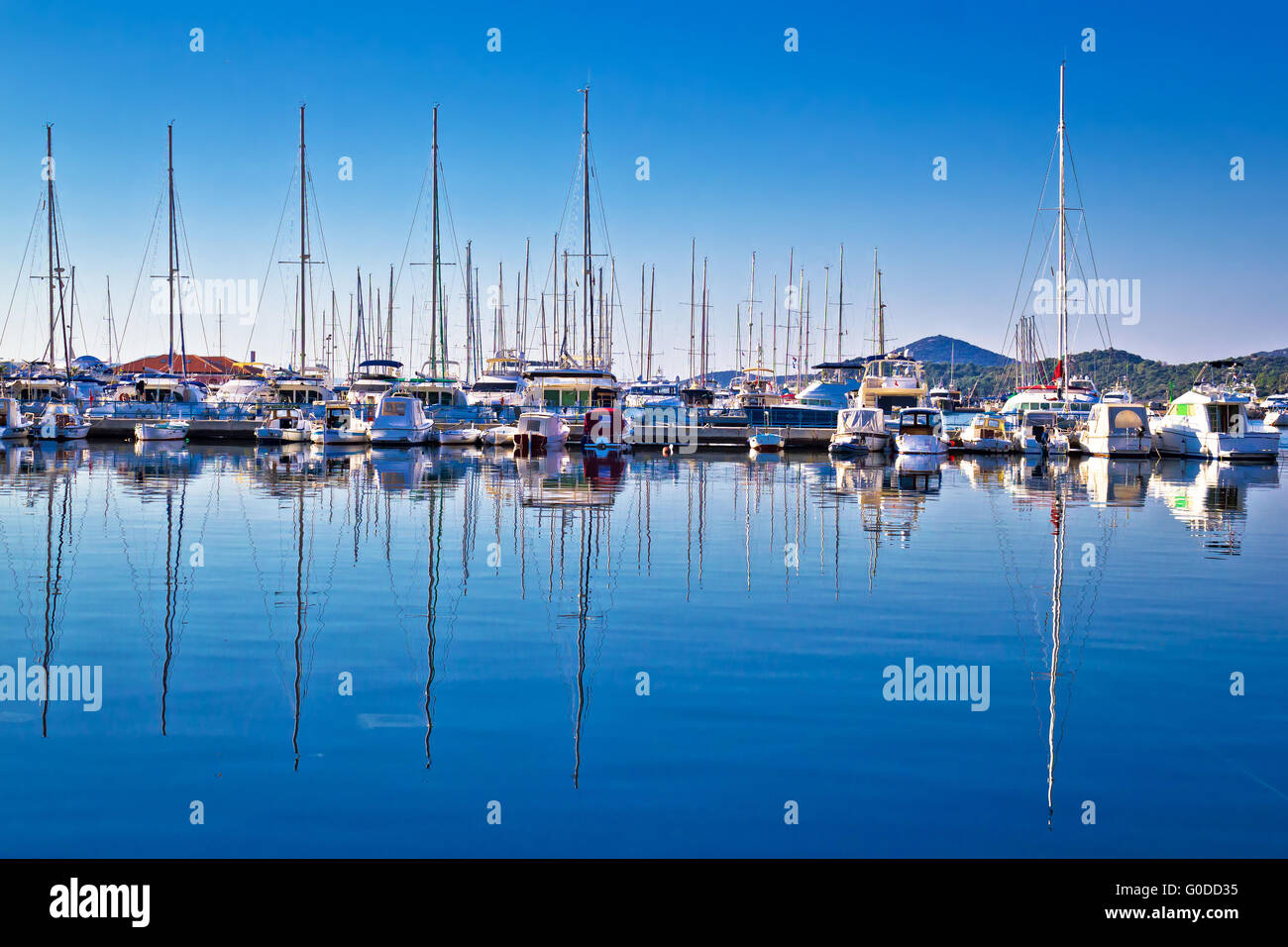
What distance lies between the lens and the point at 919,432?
5612cm

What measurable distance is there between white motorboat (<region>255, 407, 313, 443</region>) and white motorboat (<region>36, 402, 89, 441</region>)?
9.17m

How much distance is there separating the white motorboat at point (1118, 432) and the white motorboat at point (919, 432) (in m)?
8.90

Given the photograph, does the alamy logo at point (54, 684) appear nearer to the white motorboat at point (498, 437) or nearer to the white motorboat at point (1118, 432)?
the white motorboat at point (498, 437)

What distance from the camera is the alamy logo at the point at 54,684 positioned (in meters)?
Result: 11.3

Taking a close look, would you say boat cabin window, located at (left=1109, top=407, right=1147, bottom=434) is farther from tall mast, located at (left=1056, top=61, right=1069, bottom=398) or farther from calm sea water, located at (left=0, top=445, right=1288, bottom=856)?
calm sea water, located at (left=0, top=445, right=1288, bottom=856)

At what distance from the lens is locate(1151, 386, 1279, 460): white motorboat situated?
191 feet

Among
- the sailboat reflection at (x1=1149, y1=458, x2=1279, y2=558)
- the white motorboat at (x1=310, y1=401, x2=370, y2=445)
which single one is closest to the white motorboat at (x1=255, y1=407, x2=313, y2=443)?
the white motorboat at (x1=310, y1=401, x2=370, y2=445)

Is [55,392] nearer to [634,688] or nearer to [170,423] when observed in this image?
[170,423]

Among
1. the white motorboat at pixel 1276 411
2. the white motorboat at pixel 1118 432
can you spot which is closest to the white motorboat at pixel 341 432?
the white motorboat at pixel 1118 432

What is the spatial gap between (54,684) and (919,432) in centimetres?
4829

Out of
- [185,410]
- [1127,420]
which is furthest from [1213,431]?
[185,410]

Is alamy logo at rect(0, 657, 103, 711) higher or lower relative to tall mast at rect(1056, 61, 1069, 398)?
lower
